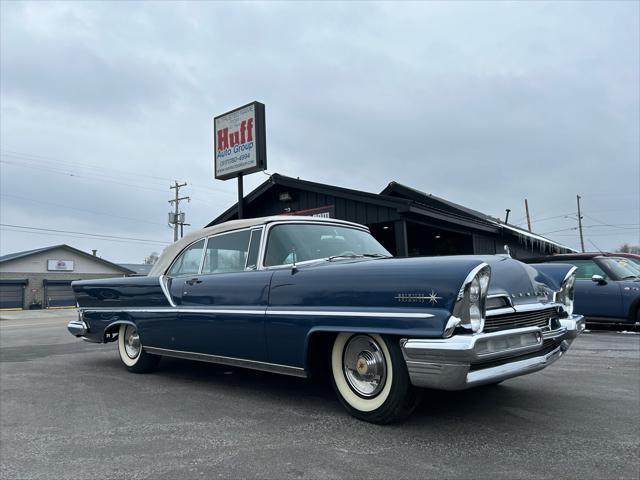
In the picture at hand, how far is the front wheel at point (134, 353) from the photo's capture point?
5668 millimetres

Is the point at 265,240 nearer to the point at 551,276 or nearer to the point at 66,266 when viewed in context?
the point at 551,276

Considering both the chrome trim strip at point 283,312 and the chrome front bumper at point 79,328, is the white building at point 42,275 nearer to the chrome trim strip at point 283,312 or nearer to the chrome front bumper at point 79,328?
the chrome front bumper at point 79,328

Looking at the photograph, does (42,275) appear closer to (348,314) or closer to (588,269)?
(588,269)

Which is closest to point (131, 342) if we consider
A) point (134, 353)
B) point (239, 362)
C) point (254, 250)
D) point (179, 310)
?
point (134, 353)

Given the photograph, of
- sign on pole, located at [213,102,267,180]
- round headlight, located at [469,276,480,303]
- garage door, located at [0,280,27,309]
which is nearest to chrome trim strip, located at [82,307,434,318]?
round headlight, located at [469,276,480,303]

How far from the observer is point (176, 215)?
38219 mm

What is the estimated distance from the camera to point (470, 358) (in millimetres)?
2889

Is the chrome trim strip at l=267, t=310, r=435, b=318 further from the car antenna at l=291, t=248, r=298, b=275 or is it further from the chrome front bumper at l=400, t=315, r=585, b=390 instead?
the car antenna at l=291, t=248, r=298, b=275

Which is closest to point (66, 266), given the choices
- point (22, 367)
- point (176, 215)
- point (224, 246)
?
point (176, 215)

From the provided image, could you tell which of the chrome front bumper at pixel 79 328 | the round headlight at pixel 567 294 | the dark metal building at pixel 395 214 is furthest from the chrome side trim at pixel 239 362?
the dark metal building at pixel 395 214

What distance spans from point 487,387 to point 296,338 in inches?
79.5

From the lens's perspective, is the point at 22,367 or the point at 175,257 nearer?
the point at 175,257

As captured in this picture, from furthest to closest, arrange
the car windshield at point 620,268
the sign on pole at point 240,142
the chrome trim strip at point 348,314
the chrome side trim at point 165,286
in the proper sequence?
1. the sign on pole at point 240,142
2. the car windshield at point 620,268
3. the chrome side trim at point 165,286
4. the chrome trim strip at point 348,314

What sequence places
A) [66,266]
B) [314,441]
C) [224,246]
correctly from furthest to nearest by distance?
[66,266]
[224,246]
[314,441]
